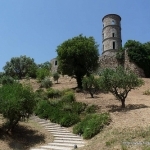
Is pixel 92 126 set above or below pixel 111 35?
below

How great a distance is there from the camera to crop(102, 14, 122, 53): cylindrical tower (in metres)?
42.0

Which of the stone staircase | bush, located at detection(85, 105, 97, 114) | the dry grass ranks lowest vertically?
the stone staircase

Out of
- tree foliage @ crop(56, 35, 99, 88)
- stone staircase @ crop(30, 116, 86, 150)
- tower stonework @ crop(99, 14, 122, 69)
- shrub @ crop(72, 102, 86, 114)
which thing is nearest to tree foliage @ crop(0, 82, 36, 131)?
stone staircase @ crop(30, 116, 86, 150)

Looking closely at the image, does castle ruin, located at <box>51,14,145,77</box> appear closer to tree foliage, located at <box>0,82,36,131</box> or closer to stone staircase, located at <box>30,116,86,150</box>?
stone staircase, located at <box>30,116,86,150</box>

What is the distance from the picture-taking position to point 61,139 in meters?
10.3

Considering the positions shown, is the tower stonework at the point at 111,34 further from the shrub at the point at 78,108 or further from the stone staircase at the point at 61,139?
the stone staircase at the point at 61,139

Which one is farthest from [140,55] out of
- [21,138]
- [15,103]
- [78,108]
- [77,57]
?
[15,103]

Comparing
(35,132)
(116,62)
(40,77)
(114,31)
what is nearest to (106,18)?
(114,31)

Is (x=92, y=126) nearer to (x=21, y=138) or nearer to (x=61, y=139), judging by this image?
(x=61, y=139)

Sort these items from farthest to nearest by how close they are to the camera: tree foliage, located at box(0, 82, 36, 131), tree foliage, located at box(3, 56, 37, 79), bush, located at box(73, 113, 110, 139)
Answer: tree foliage, located at box(3, 56, 37, 79) → bush, located at box(73, 113, 110, 139) → tree foliage, located at box(0, 82, 36, 131)

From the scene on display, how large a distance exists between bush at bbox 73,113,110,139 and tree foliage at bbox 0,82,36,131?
2471 mm

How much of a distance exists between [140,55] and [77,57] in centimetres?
1216

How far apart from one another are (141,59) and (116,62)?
12.1 feet

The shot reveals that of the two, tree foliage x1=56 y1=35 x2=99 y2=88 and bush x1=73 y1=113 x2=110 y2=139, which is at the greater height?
tree foliage x1=56 y1=35 x2=99 y2=88
